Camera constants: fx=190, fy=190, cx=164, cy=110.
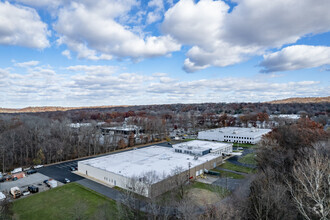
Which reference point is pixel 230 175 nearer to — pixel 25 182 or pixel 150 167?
pixel 150 167

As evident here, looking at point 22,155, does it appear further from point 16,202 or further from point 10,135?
point 16,202

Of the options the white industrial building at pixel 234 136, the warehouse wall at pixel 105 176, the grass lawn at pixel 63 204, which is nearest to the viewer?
the grass lawn at pixel 63 204

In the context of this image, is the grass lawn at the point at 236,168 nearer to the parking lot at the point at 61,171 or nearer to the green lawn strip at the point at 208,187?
the green lawn strip at the point at 208,187

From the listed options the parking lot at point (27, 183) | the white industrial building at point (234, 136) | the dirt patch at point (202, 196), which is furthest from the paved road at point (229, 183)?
the white industrial building at point (234, 136)

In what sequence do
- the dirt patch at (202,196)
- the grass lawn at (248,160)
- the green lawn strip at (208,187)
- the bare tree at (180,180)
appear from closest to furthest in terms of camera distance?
the bare tree at (180,180) → the dirt patch at (202,196) → the green lawn strip at (208,187) → the grass lawn at (248,160)

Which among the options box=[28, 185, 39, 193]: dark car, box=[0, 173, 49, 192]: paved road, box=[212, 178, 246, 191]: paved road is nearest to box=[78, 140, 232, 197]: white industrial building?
box=[212, 178, 246, 191]: paved road

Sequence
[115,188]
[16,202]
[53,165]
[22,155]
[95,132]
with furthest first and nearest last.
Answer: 1. [95,132]
2. [22,155]
3. [53,165]
4. [115,188]
5. [16,202]

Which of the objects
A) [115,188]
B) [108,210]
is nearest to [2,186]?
[115,188]
